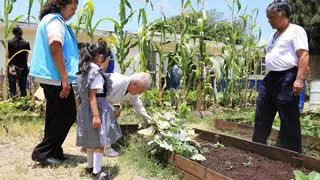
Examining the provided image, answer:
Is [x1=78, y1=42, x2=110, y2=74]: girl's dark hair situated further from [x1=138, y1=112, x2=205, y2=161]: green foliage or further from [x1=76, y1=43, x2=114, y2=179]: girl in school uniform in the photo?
[x1=138, y1=112, x2=205, y2=161]: green foliage

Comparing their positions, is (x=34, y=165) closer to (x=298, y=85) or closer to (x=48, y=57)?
(x=48, y=57)

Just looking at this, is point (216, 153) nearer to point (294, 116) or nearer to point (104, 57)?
point (294, 116)

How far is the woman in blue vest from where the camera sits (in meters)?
3.94

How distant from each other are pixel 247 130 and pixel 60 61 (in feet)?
11.6

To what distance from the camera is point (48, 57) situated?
4.02m

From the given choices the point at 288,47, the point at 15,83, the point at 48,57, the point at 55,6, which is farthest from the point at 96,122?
the point at 15,83

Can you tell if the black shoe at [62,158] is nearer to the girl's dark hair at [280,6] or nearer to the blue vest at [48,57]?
the blue vest at [48,57]

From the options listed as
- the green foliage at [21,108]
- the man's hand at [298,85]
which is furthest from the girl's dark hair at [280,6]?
the green foliage at [21,108]

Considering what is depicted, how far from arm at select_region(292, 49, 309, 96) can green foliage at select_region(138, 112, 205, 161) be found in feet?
3.65

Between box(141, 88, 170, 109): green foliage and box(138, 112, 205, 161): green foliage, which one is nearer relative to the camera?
box(138, 112, 205, 161): green foliage

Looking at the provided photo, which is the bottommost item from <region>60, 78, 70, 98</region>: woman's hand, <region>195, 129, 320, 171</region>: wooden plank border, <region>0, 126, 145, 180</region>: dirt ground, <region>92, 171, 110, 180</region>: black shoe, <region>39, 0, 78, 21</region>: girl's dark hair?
<region>0, 126, 145, 180</region>: dirt ground

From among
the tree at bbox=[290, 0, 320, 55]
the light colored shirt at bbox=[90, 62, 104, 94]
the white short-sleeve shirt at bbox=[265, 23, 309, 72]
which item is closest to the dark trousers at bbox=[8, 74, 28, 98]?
the light colored shirt at bbox=[90, 62, 104, 94]

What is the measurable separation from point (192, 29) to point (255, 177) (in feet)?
16.9

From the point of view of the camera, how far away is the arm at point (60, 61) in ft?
12.8
